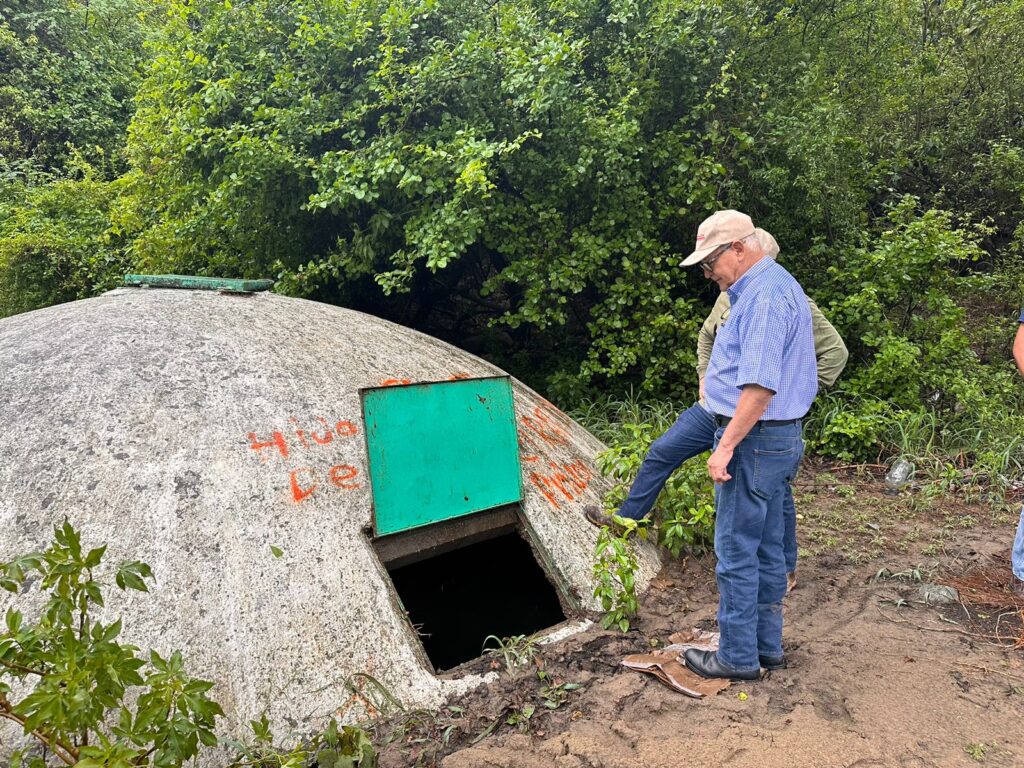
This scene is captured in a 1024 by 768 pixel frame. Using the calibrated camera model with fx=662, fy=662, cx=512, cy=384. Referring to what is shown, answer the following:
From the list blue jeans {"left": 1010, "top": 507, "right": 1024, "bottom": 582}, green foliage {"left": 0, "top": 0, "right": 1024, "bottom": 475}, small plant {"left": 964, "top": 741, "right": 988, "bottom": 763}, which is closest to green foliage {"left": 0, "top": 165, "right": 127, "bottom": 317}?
green foliage {"left": 0, "top": 0, "right": 1024, "bottom": 475}

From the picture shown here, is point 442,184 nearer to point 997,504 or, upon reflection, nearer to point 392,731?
point 392,731

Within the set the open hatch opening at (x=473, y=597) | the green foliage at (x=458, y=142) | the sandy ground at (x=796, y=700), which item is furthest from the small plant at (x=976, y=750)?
the green foliage at (x=458, y=142)

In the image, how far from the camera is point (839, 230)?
6.82 metres

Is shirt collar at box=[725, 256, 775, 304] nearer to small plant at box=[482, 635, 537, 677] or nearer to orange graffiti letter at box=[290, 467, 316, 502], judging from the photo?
small plant at box=[482, 635, 537, 677]

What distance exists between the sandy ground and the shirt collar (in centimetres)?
157

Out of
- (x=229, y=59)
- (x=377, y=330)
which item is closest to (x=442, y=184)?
(x=377, y=330)

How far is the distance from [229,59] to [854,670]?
6418 mm

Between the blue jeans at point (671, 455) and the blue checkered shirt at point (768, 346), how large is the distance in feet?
2.53

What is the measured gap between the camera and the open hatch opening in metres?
4.12

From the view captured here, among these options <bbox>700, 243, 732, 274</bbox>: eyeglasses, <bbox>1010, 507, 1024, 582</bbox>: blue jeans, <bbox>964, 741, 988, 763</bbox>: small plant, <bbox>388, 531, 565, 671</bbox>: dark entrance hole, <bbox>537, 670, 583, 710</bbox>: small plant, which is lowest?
<bbox>388, 531, 565, 671</bbox>: dark entrance hole

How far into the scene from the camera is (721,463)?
243 centimetres

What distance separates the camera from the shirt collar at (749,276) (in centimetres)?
253

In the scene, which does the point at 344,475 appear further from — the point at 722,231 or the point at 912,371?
the point at 912,371

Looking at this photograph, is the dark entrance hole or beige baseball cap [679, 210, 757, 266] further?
the dark entrance hole
